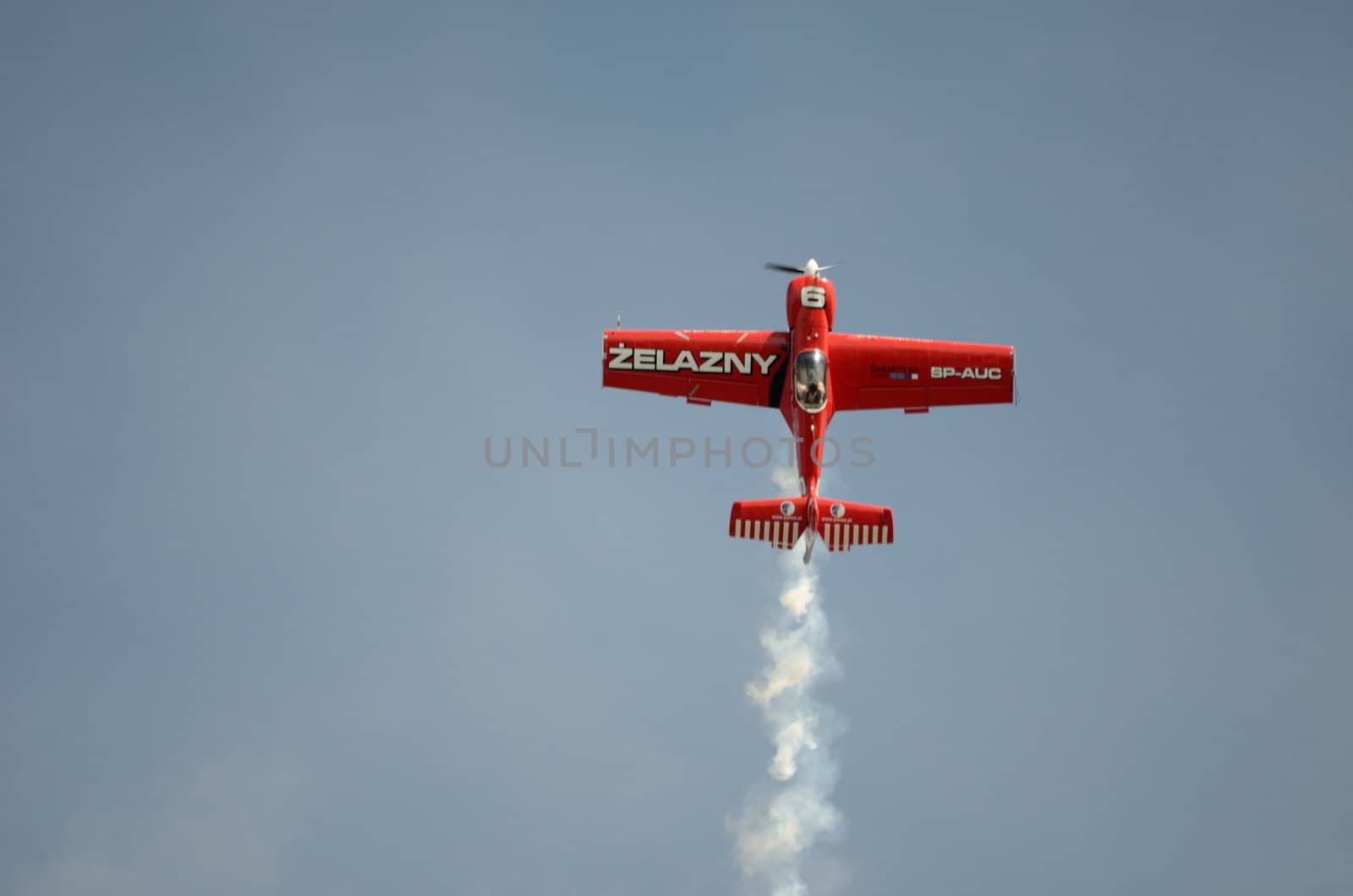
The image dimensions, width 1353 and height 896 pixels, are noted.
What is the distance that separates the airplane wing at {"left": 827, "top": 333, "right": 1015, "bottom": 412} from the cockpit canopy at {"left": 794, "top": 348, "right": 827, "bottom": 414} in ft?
8.65

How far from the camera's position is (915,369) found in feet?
210

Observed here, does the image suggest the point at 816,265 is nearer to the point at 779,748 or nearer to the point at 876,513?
the point at 876,513

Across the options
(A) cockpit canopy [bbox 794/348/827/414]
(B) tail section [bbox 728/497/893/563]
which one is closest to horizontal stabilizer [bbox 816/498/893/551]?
(B) tail section [bbox 728/497/893/563]

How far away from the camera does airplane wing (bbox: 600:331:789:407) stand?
63.8 meters

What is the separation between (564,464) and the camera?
69.9m

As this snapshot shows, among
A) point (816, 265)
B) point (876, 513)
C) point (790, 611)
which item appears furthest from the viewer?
point (790, 611)

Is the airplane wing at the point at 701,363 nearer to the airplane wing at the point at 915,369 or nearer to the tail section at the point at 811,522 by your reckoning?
the airplane wing at the point at 915,369

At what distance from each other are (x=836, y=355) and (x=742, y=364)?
3.36 metres

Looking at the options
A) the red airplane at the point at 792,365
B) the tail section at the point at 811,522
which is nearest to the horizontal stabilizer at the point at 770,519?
the tail section at the point at 811,522

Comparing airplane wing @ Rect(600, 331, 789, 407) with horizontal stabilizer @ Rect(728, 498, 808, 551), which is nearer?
horizontal stabilizer @ Rect(728, 498, 808, 551)

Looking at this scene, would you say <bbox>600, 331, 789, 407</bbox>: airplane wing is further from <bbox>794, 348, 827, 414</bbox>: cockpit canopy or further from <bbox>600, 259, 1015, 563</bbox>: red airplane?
<bbox>794, 348, 827, 414</bbox>: cockpit canopy

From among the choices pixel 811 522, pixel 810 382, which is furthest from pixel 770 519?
pixel 810 382

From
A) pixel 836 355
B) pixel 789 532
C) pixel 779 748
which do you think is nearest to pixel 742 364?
pixel 836 355

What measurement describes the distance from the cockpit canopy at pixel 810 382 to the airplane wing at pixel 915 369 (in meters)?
2.64
